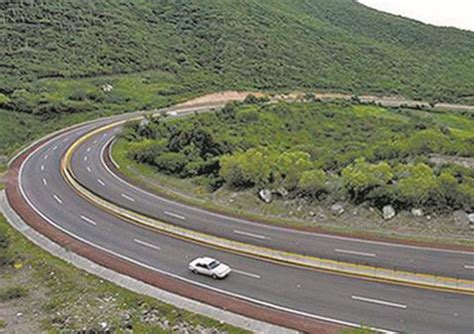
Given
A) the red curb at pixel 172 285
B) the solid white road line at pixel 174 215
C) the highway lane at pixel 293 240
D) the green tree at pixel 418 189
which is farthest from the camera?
the solid white road line at pixel 174 215

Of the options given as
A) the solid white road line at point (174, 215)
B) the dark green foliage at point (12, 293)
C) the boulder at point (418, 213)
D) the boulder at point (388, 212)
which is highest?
the boulder at point (418, 213)

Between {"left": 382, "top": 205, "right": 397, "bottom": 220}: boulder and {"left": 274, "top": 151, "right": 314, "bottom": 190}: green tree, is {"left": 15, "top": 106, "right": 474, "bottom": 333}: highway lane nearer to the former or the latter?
{"left": 382, "top": 205, "right": 397, "bottom": 220}: boulder

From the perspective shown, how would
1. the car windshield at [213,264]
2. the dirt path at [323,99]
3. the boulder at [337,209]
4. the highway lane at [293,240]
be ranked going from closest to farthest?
1. the highway lane at [293,240]
2. the car windshield at [213,264]
3. the boulder at [337,209]
4. the dirt path at [323,99]

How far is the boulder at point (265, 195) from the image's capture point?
124 ft

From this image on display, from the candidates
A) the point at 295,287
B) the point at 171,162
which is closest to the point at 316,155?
the point at 171,162

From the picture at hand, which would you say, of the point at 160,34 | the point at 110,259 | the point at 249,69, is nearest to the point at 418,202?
the point at 110,259

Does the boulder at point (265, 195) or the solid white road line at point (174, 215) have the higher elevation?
the boulder at point (265, 195)

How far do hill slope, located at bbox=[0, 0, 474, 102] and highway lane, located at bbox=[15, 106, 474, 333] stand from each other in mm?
59726

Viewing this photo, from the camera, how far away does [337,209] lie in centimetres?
3425

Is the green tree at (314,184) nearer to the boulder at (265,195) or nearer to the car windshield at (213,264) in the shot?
the boulder at (265,195)

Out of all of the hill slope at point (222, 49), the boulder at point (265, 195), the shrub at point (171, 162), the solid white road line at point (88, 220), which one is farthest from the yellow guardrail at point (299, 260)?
the hill slope at point (222, 49)

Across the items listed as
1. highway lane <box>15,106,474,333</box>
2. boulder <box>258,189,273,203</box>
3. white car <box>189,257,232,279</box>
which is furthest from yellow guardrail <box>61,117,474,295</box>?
boulder <box>258,189,273,203</box>

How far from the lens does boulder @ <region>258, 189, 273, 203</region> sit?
3788cm

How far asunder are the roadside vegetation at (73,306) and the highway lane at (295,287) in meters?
2.98
